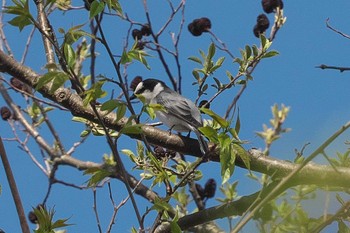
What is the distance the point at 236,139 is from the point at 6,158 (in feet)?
2.70

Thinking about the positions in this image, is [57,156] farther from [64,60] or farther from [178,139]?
[64,60]

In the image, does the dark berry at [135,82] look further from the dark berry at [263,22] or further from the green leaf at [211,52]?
the green leaf at [211,52]

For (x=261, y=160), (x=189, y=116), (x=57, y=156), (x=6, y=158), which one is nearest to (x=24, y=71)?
(x=261, y=160)

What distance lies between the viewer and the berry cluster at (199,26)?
195 inches

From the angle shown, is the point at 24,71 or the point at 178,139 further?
the point at 178,139

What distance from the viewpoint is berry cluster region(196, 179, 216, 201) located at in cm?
467

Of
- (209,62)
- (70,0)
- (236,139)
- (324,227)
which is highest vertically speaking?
(70,0)

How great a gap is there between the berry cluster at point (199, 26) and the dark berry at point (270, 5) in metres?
0.40

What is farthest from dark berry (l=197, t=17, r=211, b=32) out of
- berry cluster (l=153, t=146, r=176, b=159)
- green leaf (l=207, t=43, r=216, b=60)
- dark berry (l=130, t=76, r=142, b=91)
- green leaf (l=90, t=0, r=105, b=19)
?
green leaf (l=90, t=0, r=105, b=19)

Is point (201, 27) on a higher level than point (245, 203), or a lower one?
higher

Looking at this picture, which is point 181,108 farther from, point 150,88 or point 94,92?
point 94,92

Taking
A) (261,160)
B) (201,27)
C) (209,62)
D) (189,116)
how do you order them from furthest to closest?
(201,27) → (189,116) → (209,62) → (261,160)

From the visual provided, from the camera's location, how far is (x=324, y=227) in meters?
0.88

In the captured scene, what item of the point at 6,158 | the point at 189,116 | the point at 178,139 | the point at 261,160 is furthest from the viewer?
the point at 189,116
